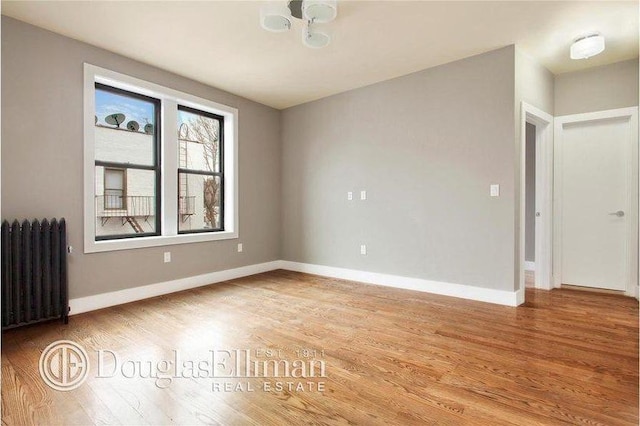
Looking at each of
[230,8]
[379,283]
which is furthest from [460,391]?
[230,8]

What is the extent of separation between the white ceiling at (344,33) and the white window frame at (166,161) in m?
0.29

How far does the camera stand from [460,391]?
1.81 meters

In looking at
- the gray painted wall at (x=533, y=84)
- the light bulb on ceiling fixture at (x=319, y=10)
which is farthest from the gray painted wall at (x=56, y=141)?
the gray painted wall at (x=533, y=84)

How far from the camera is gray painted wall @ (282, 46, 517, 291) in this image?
3.38 metres

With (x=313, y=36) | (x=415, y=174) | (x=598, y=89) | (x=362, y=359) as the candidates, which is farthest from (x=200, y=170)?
(x=598, y=89)

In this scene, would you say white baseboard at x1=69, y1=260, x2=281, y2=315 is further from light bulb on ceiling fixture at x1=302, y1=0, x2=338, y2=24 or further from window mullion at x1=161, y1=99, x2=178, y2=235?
light bulb on ceiling fixture at x1=302, y1=0, x2=338, y2=24

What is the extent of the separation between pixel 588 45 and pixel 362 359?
343 centimetres

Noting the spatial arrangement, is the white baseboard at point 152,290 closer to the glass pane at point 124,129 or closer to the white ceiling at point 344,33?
the glass pane at point 124,129

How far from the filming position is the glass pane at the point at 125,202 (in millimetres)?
3508

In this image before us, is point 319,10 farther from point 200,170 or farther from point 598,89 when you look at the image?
point 598,89

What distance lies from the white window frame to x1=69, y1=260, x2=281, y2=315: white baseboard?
1.51 feet

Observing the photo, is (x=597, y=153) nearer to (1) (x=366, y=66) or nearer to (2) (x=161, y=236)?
(1) (x=366, y=66)

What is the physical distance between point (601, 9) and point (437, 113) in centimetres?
153

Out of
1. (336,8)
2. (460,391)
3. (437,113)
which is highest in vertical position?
(336,8)
